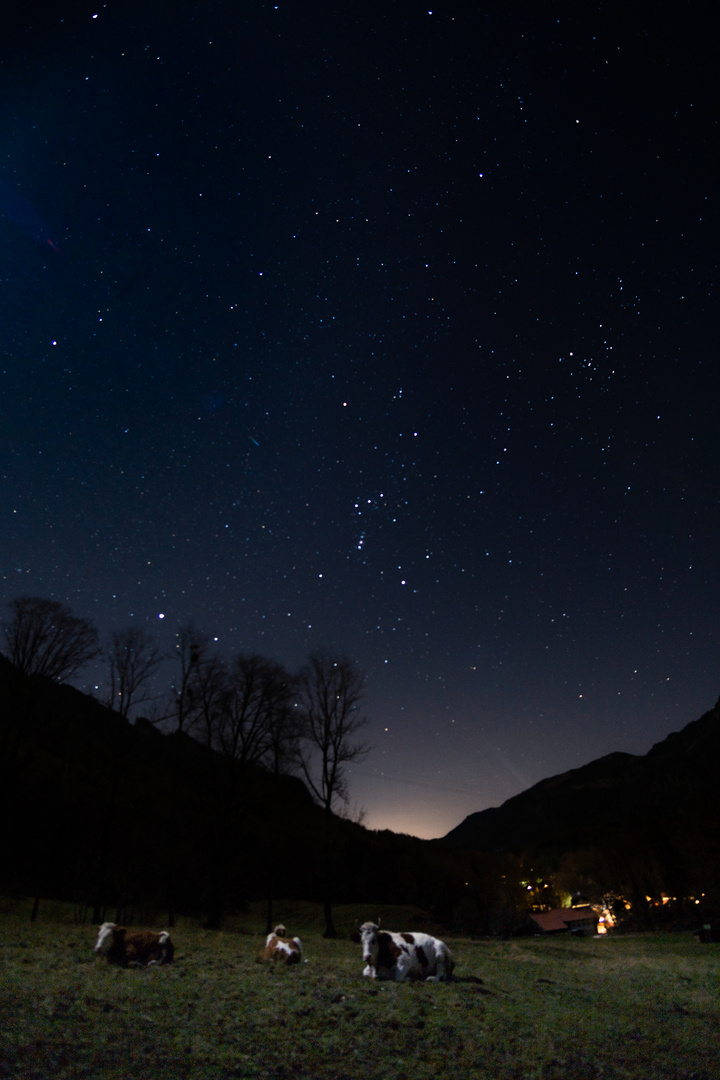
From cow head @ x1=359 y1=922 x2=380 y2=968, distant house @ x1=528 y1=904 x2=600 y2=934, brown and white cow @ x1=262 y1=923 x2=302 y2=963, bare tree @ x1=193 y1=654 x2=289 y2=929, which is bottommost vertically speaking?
distant house @ x1=528 y1=904 x2=600 y2=934

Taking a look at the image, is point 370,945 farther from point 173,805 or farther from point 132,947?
point 173,805

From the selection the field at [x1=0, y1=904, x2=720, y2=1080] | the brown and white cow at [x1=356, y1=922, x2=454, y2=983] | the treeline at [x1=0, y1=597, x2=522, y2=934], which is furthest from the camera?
the treeline at [x1=0, y1=597, x2=522, y2=934]

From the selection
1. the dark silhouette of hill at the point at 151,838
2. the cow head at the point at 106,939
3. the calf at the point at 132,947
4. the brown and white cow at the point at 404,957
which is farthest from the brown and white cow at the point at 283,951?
the dark silhouette of hill at the point at 151,838

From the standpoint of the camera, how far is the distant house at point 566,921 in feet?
198

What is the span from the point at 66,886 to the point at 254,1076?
34.6 meters

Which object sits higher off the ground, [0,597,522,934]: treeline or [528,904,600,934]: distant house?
[0,597,522,934]: treeline

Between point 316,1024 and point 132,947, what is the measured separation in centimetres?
559

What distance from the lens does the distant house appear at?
60.2m

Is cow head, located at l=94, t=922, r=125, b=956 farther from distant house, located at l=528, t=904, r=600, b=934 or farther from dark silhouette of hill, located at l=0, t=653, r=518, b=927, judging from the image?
distant house, located at l=528, t=904, r=600, b=934

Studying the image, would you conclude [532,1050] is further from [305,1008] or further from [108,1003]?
[108,1003]

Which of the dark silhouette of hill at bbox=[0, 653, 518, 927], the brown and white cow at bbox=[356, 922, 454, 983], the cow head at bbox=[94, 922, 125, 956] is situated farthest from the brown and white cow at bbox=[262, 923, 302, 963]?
the dark silhouette of hill at bbox=[0, 653, 518, 927]

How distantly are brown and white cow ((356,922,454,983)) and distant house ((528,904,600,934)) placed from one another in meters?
57.1

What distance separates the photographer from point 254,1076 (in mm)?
6148

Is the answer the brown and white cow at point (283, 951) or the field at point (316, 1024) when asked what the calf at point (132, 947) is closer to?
the field at point (316, 1024)
